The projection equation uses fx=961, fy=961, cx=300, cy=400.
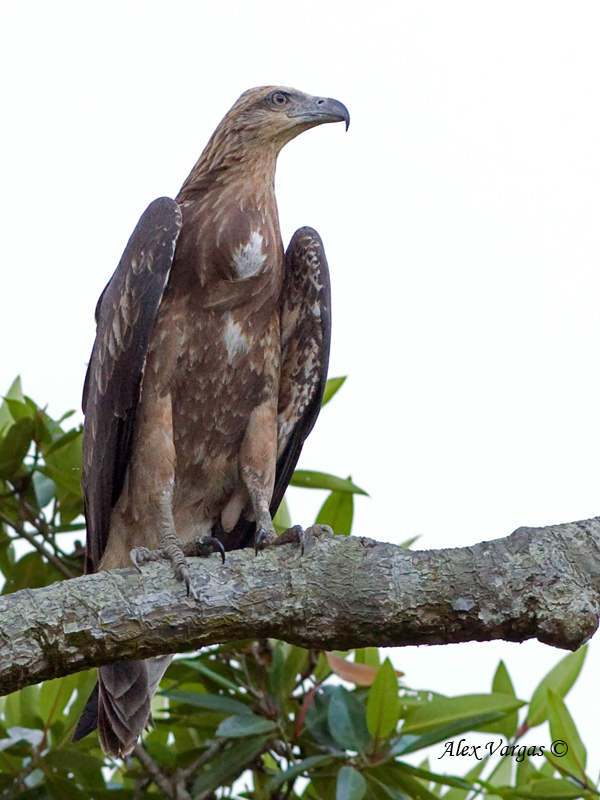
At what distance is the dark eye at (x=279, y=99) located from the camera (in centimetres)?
457

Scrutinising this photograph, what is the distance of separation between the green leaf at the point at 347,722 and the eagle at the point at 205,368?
2.46 ft

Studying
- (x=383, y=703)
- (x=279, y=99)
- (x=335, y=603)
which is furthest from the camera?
(x=279, y=99)

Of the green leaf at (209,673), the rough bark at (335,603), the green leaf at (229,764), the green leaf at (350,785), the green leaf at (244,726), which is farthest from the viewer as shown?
the green leaf at (209,673)

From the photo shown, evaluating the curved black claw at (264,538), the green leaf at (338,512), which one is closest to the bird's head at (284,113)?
the green leaf at (338,512)

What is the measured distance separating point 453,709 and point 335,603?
57.4 inches

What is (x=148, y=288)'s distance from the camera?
4.01 m

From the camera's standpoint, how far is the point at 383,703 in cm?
374

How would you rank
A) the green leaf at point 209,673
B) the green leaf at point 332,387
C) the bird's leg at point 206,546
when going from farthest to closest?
the green leaf at point 332,387, the green leaf at point 209,673, the bird's leg at point 206,546

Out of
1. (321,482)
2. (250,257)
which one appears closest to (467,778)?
Answer: (321,482)

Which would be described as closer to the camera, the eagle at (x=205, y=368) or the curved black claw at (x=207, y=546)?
the curved black claw at (x=207, y=546)

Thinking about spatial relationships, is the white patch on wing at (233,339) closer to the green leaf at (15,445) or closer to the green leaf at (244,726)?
the green leaf at (15,445)

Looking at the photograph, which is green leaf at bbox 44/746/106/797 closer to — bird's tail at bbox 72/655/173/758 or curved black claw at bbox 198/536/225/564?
bird's tail at bbox 72/655/173/758

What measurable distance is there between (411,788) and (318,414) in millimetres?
1705

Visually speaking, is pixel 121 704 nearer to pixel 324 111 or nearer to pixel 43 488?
pixel 43 488
